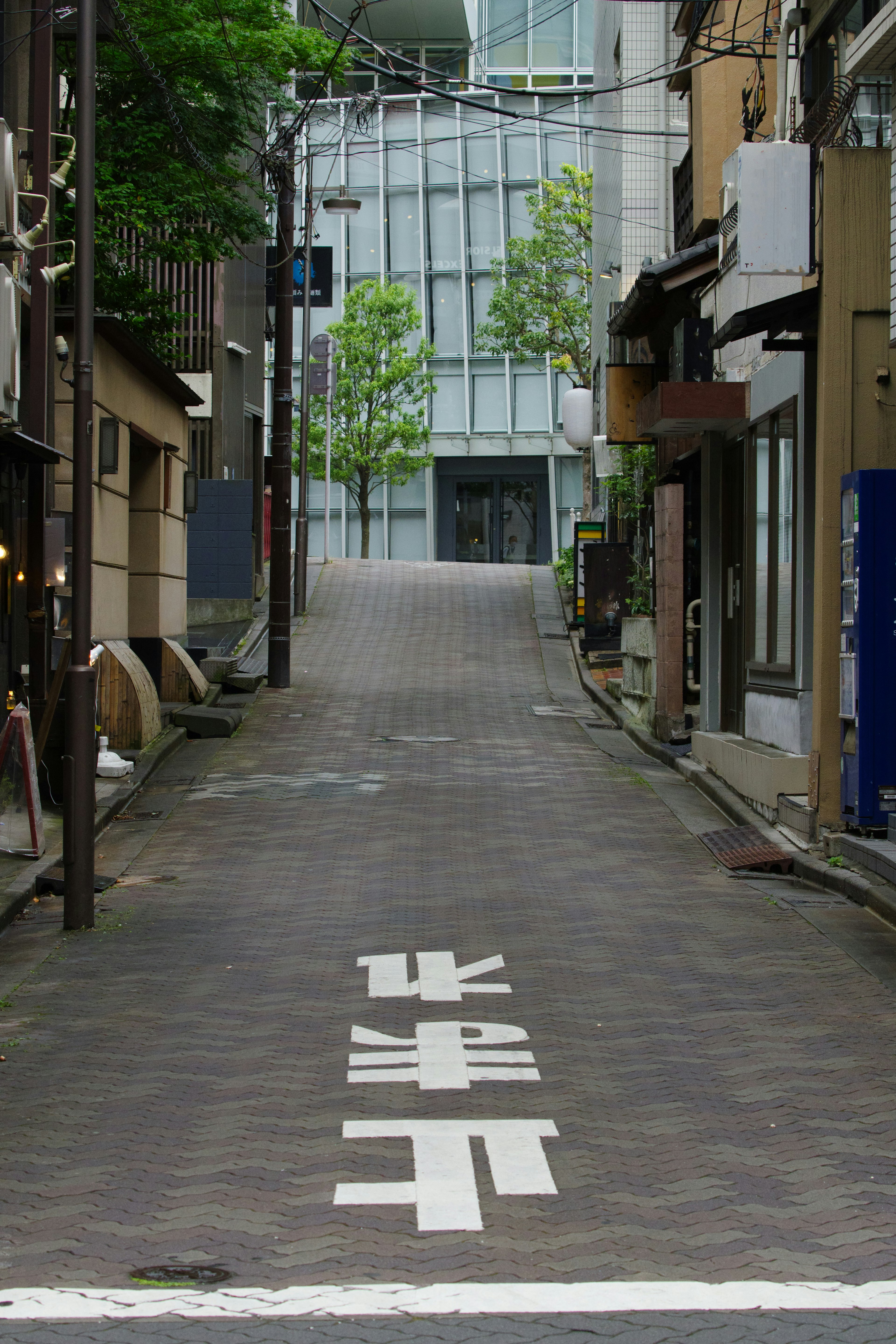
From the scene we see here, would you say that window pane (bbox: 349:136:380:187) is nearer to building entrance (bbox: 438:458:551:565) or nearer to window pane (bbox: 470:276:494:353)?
window pane (bbox: 470:276:494:353)

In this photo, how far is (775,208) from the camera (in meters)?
11.2

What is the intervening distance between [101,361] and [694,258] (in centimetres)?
694

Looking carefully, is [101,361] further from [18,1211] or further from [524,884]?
[18,1211]

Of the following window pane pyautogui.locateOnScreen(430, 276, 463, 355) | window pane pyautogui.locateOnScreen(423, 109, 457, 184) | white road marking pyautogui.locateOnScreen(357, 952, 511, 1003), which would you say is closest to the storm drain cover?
white road marking pyautogui.locateOnScreen(357, 952, 511, 1003)

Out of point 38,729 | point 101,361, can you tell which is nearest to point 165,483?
point 101,361

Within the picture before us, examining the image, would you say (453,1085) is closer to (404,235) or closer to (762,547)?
(762,547)

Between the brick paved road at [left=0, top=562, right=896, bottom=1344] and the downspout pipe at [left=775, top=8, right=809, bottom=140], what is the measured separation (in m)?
6.33

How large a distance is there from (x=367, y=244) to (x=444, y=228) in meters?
2.72

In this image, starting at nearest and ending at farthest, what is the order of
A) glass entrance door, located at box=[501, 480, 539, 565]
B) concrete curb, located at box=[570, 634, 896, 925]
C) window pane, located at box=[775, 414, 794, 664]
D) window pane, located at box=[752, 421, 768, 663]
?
concrete curb, located at box=[570, 634, 896, 925] → window pane, located at box=[775, 414, 794, 664] → window pane, located at box=[752, 421, 768, 663] → glass entrance door, located at box=[501, 480, 539, 565]

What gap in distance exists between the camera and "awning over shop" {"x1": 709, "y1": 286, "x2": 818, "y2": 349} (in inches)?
443

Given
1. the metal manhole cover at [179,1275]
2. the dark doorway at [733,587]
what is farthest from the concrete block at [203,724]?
the metal manhole cover at [179,1275]

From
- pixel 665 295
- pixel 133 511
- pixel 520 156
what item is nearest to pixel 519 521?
pixel 520 156

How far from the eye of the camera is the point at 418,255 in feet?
162

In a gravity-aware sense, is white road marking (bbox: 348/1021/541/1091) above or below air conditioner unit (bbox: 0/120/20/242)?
below
